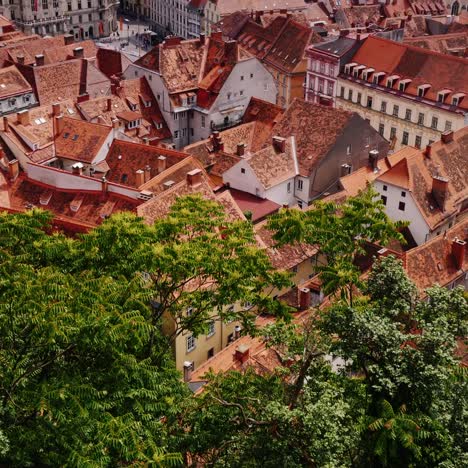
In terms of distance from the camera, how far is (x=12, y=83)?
93.4 m

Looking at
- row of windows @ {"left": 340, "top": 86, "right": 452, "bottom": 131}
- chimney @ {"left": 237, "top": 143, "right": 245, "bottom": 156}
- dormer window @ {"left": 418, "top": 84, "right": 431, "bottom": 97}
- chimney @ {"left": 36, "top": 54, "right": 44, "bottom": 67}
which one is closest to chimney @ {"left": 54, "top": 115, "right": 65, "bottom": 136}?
chimney @ {"left": 237, "top": 143, "right": 245, "bottom": 156}

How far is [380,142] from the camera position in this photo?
82000mm

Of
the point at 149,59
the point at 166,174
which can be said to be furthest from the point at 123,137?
the point at 166,174

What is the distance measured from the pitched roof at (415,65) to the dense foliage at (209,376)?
64064 mm

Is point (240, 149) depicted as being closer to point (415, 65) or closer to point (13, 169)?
point (13, 169)

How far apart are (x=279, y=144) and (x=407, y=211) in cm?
1458

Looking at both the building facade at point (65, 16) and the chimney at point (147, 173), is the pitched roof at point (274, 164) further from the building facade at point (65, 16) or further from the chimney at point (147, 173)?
the building facade at point (65, 16)

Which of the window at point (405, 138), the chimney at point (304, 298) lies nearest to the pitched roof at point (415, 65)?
the window at point (405, 138)

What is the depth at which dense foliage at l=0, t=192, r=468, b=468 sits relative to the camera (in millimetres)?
26547

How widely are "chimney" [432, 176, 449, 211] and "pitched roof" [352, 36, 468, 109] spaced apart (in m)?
25.7

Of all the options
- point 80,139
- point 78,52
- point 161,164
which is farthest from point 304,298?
point 78,52

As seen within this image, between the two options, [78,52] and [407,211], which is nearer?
[407,211]

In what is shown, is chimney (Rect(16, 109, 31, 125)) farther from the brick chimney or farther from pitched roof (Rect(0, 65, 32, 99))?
the brick chimney

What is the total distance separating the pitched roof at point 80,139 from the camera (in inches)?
2972
